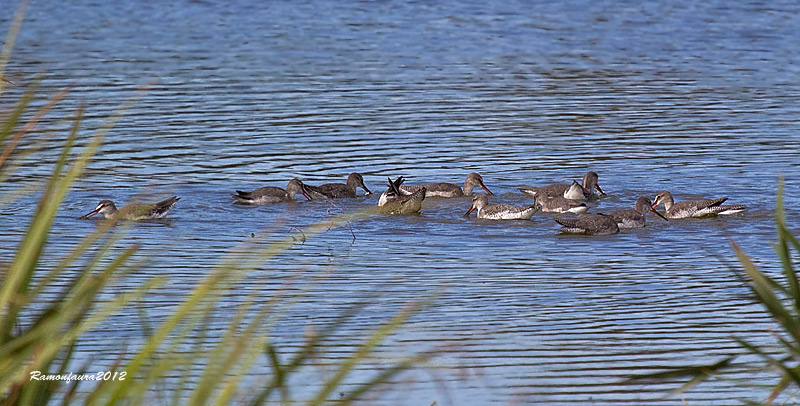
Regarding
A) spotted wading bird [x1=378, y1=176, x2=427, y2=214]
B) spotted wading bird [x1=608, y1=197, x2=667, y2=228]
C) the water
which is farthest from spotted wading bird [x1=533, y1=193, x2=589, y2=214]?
spotted wading bird [x1=378, y1=176, x2=427, y2=214]

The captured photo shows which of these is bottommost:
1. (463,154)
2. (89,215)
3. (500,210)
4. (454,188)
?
(463,154)

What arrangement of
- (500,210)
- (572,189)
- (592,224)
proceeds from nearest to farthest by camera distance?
(592,224)
(500,210)
(572,189)

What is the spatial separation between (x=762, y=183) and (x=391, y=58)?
34.0ft

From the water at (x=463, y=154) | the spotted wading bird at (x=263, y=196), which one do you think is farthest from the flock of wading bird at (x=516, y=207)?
the water at (x=463, y=154)

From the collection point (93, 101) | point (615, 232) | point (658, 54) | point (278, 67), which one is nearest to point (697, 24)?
point (658, 54)

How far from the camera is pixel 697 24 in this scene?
2694 cm

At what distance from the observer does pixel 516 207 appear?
1167 centimetres

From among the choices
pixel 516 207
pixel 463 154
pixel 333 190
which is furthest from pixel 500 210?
pixel 463 154

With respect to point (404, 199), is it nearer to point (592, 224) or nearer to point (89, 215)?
point (592, 224)

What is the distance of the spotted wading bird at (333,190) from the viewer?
40.5 ft

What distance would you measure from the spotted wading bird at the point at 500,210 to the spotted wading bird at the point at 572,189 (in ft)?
1.79

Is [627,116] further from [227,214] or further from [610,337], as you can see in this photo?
[610,337]

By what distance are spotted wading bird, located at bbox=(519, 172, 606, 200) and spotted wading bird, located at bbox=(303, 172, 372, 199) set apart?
63.1 inches

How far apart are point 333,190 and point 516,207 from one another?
1.83 m
